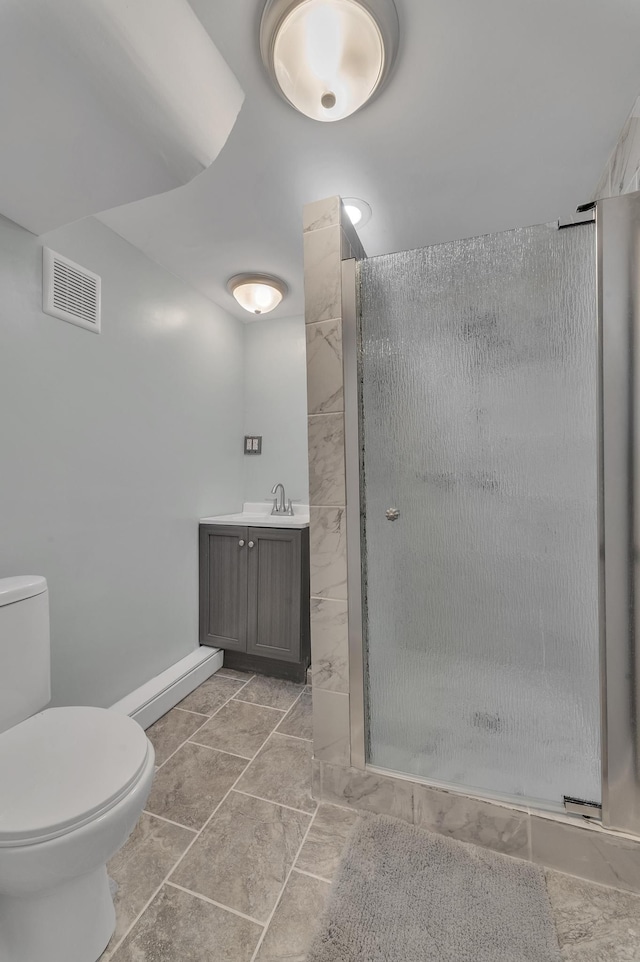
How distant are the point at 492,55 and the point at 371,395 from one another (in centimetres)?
99

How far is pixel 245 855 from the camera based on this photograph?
4.08 ft

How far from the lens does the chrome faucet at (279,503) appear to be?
2.87 m

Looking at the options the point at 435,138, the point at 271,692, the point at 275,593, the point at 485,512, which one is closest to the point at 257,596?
the point at 275,593

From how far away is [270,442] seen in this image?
299cm

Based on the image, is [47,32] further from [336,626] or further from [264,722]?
[264,722]

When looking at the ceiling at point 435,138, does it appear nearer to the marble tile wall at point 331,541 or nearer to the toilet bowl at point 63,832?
the marble tile wall at point 331,541

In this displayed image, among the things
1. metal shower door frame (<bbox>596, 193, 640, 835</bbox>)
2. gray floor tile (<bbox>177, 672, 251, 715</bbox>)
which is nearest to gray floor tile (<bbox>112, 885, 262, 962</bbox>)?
gray floor tile (<bbox>177, 672, 251, 715</bbox>)

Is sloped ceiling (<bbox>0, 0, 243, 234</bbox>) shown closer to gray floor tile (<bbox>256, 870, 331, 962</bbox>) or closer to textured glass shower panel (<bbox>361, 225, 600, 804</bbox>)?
textured glass shower panel (<bbox>361, 225, 600, 804</bbox>)

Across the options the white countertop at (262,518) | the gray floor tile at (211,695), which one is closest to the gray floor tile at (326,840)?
the gray floor tile at (211,695)

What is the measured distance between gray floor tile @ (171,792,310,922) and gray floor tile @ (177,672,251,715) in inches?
25.7

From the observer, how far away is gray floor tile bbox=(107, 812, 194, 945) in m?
1.10

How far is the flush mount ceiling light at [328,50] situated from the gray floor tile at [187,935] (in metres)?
2.24

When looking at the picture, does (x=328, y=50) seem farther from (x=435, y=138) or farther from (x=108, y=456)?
(x=108, y=456)

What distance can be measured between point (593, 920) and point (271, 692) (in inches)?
60.2
